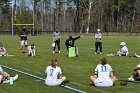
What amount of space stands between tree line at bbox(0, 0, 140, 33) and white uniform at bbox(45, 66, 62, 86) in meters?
92.8

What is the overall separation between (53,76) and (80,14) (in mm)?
100485

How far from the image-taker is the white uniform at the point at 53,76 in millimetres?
13906

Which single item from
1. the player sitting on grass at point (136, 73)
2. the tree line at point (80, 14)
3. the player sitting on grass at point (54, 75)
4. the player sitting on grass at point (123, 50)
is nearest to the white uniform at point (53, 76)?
the player sitting on grass at point (54, 75)

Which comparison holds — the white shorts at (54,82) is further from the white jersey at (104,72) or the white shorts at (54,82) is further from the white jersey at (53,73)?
the white jersey at (104,72)

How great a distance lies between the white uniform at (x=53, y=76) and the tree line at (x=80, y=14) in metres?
92.8

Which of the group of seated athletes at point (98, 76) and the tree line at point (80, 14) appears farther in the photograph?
the tree line at point (80, 14)

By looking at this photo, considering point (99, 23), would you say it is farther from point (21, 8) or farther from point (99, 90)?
point (99, 90)

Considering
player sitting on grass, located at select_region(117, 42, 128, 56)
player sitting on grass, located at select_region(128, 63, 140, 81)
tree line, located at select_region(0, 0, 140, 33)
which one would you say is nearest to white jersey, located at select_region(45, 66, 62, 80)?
player sitting on grass, located at select_region(128, 63, 140, 81)

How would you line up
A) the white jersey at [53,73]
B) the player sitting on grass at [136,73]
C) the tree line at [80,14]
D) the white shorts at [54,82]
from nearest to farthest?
the white jersey at [53,73]
the white shorts at [54,82]
the player sitting on grass at [136,73]
the tree line at [80,14]

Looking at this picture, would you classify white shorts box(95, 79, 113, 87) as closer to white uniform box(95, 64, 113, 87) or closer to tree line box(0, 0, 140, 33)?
white uniform box(95, 64, 113, 87)

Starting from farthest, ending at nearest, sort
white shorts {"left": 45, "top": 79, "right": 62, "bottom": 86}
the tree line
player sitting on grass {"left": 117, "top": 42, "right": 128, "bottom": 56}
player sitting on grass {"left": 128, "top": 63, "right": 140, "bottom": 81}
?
the tree line < player sitting on grass {"left": 117, "top": 42, "right": 128, "bottom": 56} < player sitting on grass {"left": 128, "top": 63, "right": 140, "bottom": 81} < white shorts {"left": 45, "top": 79, "right": 62, "bottom": 86}

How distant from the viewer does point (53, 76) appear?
13.9 m

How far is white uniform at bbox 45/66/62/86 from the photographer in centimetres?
1391

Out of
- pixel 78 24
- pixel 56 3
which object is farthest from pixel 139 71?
pixel 56 3
